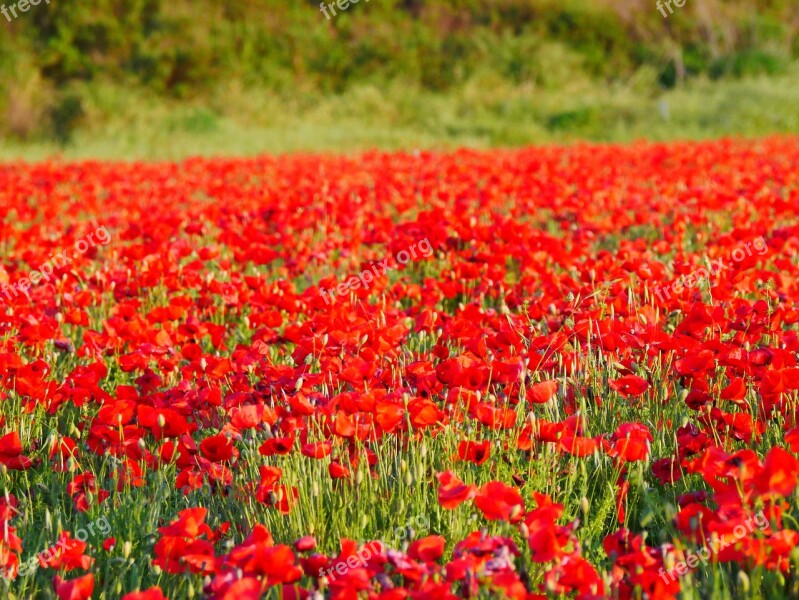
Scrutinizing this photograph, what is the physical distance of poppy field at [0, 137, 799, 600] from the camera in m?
1.87

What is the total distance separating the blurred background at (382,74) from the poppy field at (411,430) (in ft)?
36.6

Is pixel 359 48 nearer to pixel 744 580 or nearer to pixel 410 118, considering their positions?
pixel 410 118

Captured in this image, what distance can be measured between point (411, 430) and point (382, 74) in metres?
21.2

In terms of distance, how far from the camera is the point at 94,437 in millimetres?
2713

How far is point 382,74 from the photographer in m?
22.8

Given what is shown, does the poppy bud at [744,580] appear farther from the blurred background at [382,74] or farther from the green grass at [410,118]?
the blurred background at [382,74]

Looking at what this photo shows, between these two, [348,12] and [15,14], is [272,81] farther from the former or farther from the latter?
[15,14]

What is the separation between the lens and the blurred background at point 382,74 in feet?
55.7

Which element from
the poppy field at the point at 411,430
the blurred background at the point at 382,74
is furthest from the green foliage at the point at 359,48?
the poppy field at the point at 411,430

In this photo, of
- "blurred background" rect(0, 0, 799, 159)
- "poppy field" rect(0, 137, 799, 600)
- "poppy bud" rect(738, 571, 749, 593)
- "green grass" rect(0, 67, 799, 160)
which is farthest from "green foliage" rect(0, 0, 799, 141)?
"poppy bud" rect(738, 571, 749, 593)

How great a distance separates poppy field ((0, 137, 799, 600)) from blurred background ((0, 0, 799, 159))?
11148 millimetres

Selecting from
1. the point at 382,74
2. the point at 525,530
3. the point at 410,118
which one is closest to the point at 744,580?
the point at 525,530

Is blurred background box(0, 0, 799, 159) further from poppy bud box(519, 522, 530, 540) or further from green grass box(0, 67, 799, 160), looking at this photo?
poppy bud box(519, 522, 530, 540)

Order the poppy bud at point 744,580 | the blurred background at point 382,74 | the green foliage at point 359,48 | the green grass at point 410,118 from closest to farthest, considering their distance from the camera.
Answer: the poppy bud at point 744,580 < the green grass at point 410,118 < the blurred background at point 382,74 < the green foliage at point 359,48
